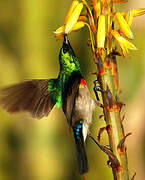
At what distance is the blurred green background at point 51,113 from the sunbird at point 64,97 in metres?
1.27

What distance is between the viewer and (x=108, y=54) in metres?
1.51

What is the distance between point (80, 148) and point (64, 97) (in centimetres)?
39

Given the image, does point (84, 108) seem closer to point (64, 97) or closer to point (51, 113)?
point (64, 97)

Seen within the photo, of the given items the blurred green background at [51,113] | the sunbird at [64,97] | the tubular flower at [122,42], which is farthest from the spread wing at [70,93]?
the blurred green background at [51,113]

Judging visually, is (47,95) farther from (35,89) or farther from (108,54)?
(108,54)

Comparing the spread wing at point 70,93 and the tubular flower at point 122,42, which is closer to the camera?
the tubular flower at point 122,42

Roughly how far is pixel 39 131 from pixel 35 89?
1499 millimetres

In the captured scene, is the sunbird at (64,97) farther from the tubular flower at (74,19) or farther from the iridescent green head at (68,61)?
the tubular flower at (74,19)

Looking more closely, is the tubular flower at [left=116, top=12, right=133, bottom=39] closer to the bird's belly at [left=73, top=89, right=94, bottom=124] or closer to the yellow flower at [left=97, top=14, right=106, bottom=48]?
the yellow flower at [left=97, top=14, right=106, bottom=48]

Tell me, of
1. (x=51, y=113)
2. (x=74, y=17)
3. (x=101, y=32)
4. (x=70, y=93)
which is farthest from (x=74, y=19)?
(x=51, y=113)

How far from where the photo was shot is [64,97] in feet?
7.20

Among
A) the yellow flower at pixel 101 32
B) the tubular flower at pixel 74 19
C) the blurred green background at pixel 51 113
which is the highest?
the tubular flower at pixel 74 19

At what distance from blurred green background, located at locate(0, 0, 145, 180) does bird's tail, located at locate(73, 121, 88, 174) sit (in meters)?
1.36

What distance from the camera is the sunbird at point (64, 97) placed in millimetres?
2023
